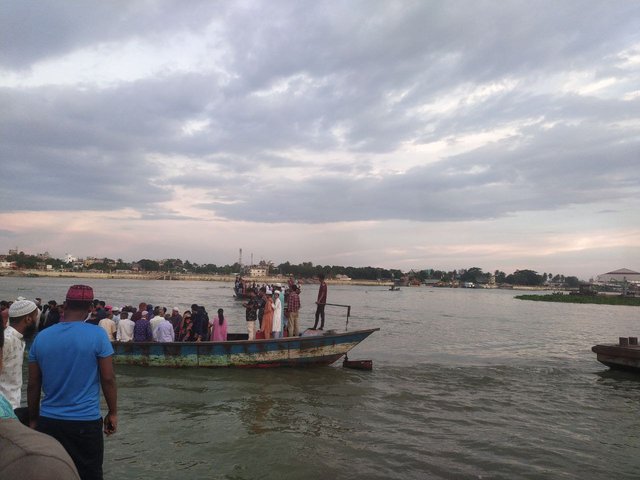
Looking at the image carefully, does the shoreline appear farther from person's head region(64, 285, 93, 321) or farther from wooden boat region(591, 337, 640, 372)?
person's head region(64, 285, 93, 321)

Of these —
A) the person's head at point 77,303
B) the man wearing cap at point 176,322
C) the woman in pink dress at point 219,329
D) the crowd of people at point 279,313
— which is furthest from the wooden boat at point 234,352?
the person's head at point 77,303

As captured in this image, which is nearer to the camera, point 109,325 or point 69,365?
point 69,365

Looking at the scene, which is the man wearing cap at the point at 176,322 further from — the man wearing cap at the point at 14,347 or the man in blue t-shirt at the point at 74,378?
the man in blue t-shirt at the point at 74,378

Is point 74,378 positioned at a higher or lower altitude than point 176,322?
higher

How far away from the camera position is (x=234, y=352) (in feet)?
45.8

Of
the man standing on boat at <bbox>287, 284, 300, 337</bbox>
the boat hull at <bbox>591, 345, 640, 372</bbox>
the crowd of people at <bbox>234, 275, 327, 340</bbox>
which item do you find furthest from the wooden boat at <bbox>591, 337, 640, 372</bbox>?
the man standing on boat at <bbox>287, 284, 300, 337</bbox>

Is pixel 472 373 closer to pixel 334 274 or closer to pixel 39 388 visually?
pixel 39 388

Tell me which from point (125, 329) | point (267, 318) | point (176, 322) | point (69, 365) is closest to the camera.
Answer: point (69, 365)

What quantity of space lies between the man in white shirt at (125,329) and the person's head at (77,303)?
11425 mm

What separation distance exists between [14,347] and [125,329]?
10685 mm

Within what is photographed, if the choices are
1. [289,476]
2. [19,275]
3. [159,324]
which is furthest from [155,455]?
[19,275]

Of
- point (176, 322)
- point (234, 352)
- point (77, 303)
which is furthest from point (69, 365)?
point (176, 322)

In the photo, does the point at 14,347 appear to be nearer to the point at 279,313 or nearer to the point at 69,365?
the point at 69,365

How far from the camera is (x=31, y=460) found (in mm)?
1536
